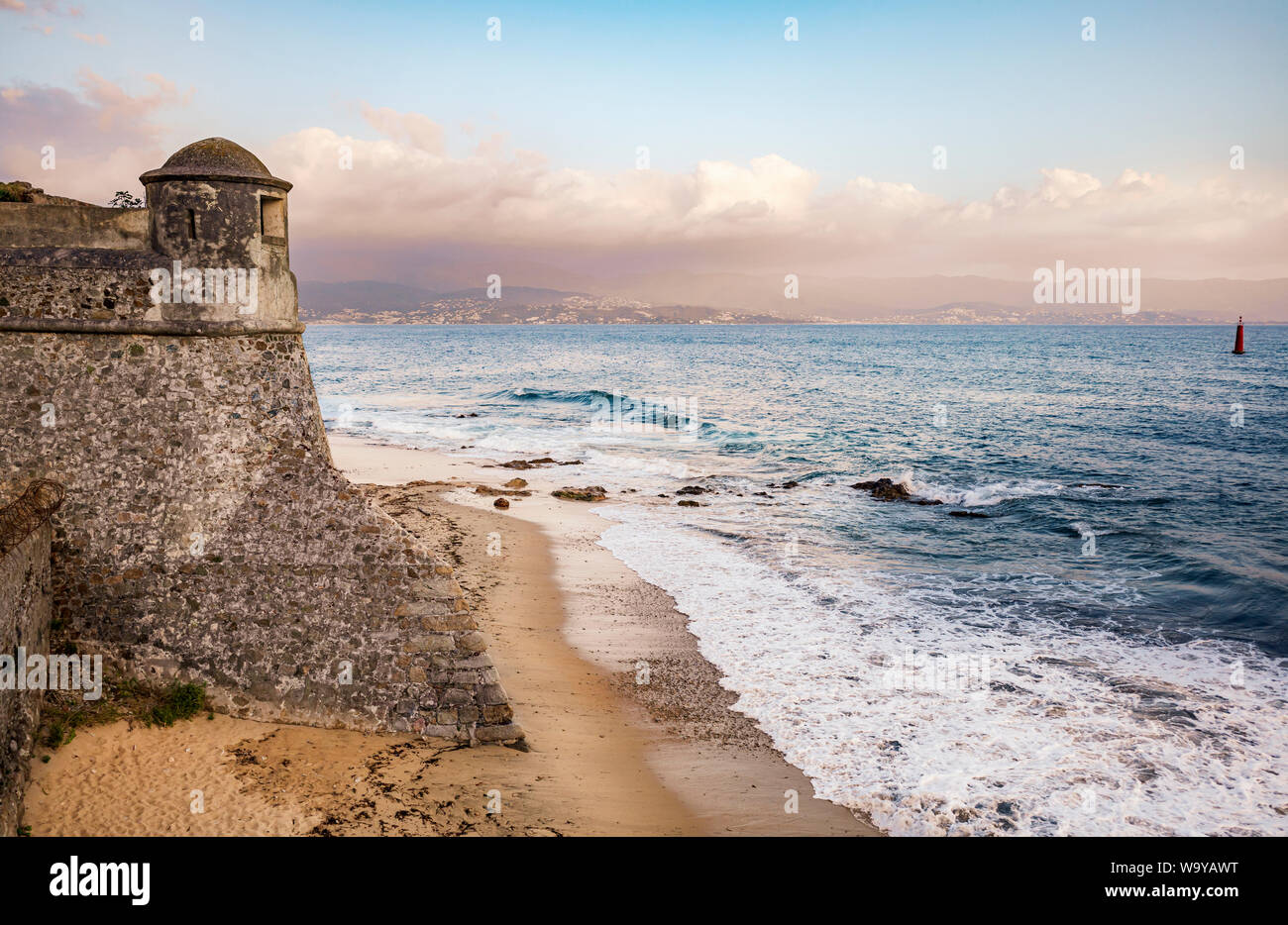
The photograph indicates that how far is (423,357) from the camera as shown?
105 m

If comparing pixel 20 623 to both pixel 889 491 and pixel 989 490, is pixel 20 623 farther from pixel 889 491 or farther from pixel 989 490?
pixel 989 490

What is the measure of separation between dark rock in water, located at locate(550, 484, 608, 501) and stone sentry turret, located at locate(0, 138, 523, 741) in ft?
47.8

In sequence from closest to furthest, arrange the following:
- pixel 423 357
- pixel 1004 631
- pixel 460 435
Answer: pixel 1004 631, pixel 460 435, pixel 423 357

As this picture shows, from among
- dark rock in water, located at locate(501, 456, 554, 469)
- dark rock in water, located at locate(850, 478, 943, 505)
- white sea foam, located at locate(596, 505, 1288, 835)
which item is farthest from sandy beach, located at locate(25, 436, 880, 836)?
dark rock in water, located at locate(501, 456, 554, 469)

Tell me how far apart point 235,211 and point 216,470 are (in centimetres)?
296

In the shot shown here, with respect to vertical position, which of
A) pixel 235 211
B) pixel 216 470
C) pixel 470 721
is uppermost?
pixel 235 211

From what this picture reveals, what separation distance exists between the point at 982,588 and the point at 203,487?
14657 millimetres

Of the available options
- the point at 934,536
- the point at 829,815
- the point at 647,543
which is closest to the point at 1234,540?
the point at 934,536

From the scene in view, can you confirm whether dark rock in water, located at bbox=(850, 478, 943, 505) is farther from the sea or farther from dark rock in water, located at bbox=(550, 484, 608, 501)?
dark rock in water, located at bbox=(550, 484, 608, 501)

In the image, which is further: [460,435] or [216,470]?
[460,435]

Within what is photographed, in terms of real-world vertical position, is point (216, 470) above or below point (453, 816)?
above

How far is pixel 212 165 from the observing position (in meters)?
8.52

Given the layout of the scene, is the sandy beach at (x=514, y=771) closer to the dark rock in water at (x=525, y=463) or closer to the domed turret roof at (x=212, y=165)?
the domed turret roof at (x=212, y=165)

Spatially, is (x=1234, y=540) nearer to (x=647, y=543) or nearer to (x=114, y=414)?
(x=647, y=543)
